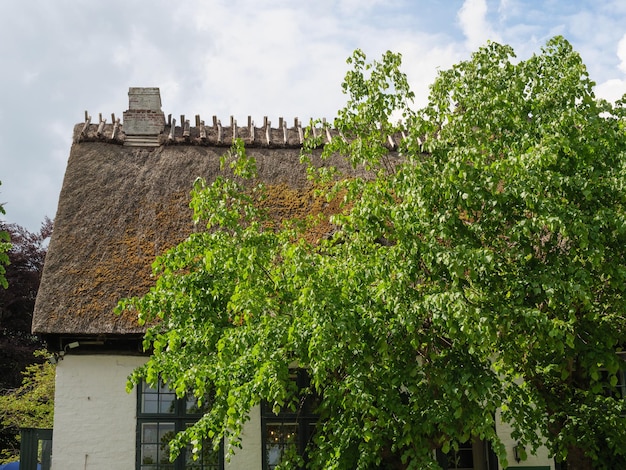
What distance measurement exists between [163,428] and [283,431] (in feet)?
5.82

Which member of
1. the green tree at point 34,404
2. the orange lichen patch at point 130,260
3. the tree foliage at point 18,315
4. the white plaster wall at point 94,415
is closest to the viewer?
the white plaster wall at point 94,415

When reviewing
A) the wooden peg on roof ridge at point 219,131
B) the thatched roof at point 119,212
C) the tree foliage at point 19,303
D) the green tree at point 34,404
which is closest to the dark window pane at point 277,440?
the thatched roof at point 119,212

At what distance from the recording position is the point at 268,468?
1145 cm

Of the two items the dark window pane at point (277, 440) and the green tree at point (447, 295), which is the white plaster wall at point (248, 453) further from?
the green tree at point (447, 295)

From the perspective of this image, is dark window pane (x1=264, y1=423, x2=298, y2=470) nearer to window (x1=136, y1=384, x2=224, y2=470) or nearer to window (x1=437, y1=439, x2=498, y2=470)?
window (x1=136, y1=384, x2=224, y2=470)

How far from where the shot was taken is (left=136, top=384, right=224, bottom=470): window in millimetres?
11430

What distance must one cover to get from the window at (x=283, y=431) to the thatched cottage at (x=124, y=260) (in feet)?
0.11

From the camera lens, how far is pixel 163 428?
11.6m

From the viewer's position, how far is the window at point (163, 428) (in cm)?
1143

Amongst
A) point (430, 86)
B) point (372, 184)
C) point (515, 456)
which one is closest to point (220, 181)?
point (372, 184)

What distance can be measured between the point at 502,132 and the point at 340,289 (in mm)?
2714

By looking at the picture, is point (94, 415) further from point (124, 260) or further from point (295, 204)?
point (295, 204)

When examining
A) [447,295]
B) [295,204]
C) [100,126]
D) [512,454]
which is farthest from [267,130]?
[447,295]

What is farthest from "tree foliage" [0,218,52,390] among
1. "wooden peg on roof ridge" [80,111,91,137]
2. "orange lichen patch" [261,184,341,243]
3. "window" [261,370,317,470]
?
"window" [261,370,317,470]
